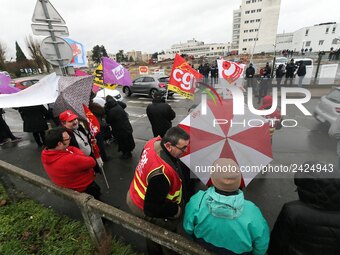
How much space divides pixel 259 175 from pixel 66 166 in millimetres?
Result: 3621

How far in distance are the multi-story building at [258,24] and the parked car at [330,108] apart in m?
58.0

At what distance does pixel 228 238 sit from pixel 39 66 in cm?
6488

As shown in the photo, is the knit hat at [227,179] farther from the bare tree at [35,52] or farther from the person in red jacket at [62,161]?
the bare tree at [35,52]

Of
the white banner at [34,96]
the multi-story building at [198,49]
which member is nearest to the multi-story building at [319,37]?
the multi-story building at [198,49]

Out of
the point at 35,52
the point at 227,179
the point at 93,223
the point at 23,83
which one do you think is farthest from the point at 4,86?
the point at 35,52

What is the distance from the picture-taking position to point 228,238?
161 cm

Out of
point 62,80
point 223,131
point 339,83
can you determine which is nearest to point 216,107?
point 223,131

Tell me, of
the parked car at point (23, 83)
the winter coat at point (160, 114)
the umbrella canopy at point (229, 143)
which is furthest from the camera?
the parked car at point (23, 83)

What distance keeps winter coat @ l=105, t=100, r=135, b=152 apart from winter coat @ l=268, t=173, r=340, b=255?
3881 mm

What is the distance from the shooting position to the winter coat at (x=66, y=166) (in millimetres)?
2521

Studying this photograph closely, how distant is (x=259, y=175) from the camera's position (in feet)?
13.7

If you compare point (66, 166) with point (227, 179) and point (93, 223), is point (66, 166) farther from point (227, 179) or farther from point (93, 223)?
point (227, 179)

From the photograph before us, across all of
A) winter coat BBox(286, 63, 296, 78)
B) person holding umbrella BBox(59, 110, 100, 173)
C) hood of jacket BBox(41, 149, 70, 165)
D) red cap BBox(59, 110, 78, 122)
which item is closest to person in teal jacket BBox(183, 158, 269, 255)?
hood of jacket BBox(41, 149, 70, 165)

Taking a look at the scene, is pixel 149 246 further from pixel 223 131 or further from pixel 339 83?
pixel 339 83
